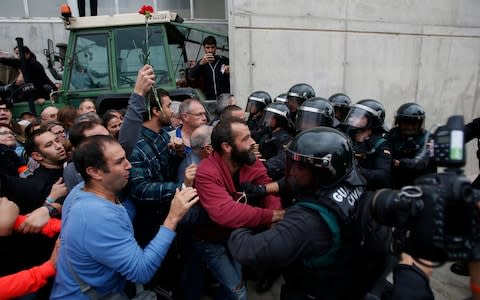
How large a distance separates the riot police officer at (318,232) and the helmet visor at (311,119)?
162 cm

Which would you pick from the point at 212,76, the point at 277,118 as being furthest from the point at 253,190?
the point at 212,76

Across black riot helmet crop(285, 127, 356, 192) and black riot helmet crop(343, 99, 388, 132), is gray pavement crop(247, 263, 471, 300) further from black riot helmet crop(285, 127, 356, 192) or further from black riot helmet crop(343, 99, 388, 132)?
black riot helmet crop(285, 127, 356, 192)

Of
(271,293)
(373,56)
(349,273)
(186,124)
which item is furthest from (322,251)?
(373,56)

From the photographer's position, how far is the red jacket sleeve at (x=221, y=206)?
1831 mm

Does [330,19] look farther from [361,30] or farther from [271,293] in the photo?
[271,293]

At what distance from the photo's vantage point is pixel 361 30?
24.4 ft

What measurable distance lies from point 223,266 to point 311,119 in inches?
67.7

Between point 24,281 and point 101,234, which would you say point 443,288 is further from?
point 24,281

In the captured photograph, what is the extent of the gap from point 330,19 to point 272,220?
21.7 ft

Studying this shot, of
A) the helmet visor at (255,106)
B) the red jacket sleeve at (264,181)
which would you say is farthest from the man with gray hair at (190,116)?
the helmet visor at (255,106)

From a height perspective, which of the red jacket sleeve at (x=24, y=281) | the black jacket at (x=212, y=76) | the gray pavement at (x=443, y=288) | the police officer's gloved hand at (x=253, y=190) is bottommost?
the gray pavement at (x=443, y=288)

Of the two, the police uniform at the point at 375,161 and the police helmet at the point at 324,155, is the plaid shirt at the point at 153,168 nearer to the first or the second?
the police helmet at the point at 324,155

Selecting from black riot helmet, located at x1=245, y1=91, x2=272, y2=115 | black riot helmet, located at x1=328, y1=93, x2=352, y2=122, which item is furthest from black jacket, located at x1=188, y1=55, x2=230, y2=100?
black riot helmet, located at x1=328, y1=93, x2=352, y2=122

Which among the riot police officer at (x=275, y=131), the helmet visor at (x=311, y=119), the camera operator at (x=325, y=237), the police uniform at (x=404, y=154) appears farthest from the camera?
the riot police officer at (x=275, y=131)
